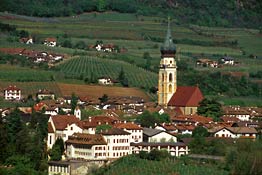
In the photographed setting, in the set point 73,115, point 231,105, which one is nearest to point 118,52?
point 231,105

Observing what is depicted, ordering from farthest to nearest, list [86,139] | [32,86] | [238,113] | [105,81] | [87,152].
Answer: [105,81]
[32,86]
[238,113]
[86,139]
[87,152]

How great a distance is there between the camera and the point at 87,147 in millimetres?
67188

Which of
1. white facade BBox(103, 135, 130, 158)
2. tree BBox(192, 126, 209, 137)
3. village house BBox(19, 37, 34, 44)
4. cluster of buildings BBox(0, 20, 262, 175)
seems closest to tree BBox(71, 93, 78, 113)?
Result: cluster of buildings BBox(0, 20, 262, 175)

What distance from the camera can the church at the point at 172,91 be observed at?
88.2 meters

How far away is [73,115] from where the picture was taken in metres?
74.9

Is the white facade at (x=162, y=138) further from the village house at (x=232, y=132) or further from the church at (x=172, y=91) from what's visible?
the church at (x=172, y=91)

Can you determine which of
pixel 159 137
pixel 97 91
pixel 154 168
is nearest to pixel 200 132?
pixel 159 137

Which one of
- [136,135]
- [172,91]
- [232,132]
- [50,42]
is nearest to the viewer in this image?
[136,135]

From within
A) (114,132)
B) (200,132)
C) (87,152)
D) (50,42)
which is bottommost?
(87,152)

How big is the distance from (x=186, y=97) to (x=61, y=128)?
20046 mm

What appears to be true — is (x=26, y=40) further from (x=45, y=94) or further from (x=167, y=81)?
(x=167, y=81)

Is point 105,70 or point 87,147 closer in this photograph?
point 87,147

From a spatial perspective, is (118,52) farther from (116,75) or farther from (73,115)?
(73,115)

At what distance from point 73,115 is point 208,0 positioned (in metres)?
99.3
